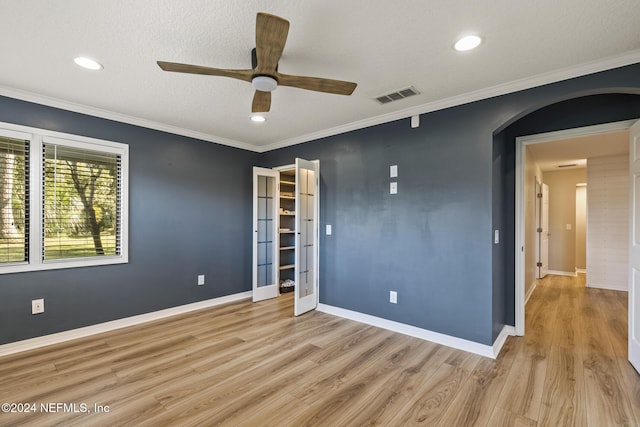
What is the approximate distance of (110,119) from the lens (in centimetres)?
337

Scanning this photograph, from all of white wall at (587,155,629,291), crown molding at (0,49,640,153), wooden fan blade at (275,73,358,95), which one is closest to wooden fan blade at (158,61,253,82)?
wooden fan blade at (275,73,358,95)

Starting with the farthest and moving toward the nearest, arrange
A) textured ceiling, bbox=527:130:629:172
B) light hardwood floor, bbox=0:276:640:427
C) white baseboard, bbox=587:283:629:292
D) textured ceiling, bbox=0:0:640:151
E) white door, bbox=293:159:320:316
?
white baseboard, bbox=587:283:629:292 → textured ceiling, bbox=527:130:629:172 → white door, bbox=293:159:320:316 → light hardwood floor, bbox=0:276:640:427 → textured ceiling, bbox=0:0:640:151

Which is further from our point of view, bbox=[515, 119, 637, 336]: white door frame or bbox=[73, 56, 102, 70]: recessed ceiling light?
bbox=[515, 119, 637, 336]: white door frame

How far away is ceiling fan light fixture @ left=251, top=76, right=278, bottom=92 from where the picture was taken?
6.41ft

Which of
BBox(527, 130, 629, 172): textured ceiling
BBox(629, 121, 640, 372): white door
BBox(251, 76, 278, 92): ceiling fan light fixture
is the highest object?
BBox(527, 130, 629, 172): textured ceiling

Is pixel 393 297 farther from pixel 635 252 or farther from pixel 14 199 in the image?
pixel 14 199

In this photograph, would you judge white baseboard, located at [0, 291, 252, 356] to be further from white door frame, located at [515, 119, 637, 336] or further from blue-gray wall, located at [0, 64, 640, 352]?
white door frame, located at [515, 119, 637, 336]

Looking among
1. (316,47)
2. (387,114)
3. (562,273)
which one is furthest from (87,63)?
(562,273)

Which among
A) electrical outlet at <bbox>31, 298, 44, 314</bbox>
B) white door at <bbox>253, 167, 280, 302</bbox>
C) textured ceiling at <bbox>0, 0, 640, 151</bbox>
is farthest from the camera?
white door at <bbox>253, 167, 280, 302</bbox>

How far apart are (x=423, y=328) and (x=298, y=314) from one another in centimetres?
157

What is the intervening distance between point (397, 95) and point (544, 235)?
19.0 ft

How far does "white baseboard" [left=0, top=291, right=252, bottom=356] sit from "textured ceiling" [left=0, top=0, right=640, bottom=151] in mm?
2380

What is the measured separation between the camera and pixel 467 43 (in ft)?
6.61

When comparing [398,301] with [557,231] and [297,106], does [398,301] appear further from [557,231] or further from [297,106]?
[557,231]
